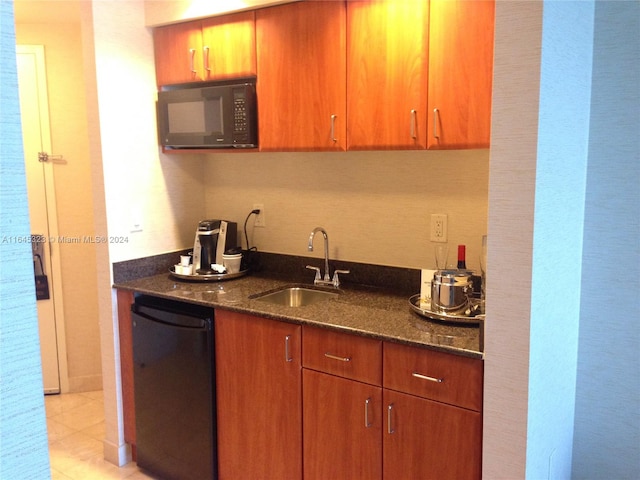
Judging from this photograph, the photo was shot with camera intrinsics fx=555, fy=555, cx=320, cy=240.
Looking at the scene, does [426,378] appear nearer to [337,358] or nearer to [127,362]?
[337,358]

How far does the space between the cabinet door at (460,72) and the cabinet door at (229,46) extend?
2.95 ft

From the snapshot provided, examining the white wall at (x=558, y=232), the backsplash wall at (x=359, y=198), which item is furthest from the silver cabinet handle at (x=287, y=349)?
the white wall at (x=558, y=232)

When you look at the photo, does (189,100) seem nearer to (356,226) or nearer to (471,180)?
(356,226)

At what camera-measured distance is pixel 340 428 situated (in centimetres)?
207

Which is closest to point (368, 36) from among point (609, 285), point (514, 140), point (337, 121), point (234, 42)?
point (337, 121)

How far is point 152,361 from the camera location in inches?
104

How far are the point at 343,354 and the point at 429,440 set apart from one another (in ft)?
1.38

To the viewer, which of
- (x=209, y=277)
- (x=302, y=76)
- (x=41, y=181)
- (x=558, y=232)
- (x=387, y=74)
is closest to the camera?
(x=558, y=232)

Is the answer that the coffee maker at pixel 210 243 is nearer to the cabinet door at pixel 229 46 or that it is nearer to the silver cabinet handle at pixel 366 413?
the cabinet door at pixel 229 46

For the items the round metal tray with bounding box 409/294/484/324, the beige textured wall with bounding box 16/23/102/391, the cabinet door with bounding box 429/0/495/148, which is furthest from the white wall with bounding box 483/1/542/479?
the beige textured wall with bounding box 16/23/102/391

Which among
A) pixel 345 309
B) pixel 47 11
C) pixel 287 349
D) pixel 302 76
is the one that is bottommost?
pixel 287 349

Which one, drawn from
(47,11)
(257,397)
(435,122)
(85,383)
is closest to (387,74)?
(435,122)

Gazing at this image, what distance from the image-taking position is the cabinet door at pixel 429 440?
5.81ft

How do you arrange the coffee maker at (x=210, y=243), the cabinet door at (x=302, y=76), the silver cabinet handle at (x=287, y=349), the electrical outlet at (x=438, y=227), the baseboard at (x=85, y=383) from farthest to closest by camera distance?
the baseboard at (x=85, y=383) → the coffee maker at (x=210, y=243) → the electrical outlet at (x=438, y=227) → the cabinet door at (x=302, y=76) → the silver cabinet handle at (x=287, y=349)
